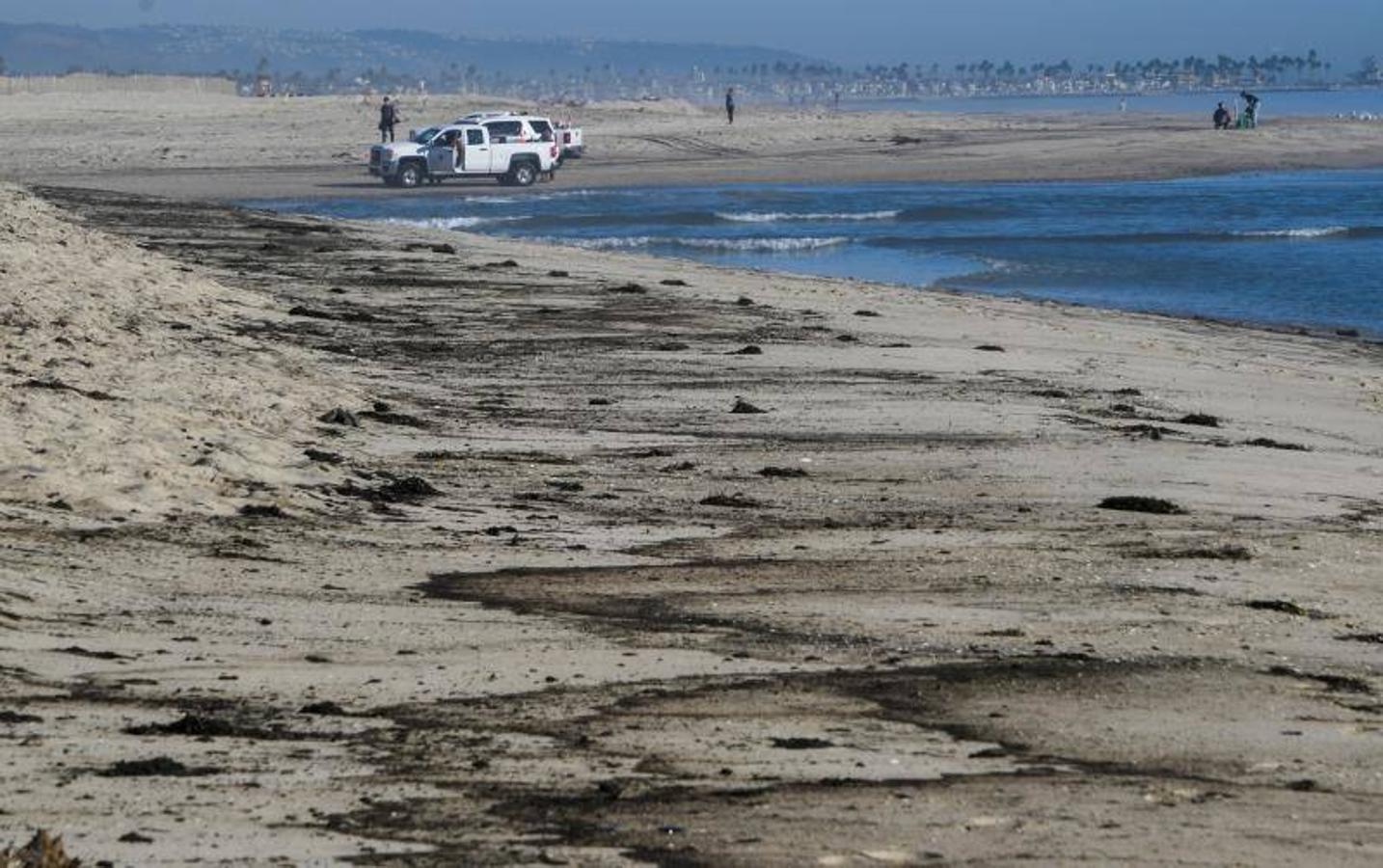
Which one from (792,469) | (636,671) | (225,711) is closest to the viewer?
(225,711)

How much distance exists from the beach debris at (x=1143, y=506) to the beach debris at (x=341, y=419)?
12.9 feet

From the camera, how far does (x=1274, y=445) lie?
12078mm

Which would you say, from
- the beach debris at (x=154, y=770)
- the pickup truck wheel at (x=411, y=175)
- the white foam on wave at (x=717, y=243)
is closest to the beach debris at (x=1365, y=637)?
the beach debris at (x=154, y=770)

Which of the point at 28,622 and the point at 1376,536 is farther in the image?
the point at 1376,536

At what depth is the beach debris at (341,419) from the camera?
11.5 metres

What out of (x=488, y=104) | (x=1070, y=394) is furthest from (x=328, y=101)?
(x=1070, y=394)

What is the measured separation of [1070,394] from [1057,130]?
74.3 m

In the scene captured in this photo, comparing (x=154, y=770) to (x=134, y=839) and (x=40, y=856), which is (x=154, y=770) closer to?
(x=134, y=839)

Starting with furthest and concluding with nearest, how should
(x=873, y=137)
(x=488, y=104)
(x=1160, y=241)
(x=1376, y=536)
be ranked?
(x=488, y=104), (x=873, y=137), (x=1160, y=241), (x=1376, y=536)

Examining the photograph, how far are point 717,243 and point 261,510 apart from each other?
26080 mm

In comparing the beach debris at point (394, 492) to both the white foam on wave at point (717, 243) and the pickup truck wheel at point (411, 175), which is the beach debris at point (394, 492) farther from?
the pickup truck wheel at point (411, 175)

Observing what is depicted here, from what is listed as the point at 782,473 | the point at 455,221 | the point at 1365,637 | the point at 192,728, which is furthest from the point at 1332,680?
the point at 455,221

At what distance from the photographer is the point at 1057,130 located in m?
86.2

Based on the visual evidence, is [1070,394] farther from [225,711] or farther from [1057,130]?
[1057,130]
